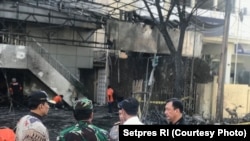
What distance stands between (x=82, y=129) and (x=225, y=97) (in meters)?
15.4

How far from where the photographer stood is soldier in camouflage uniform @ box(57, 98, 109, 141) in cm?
370

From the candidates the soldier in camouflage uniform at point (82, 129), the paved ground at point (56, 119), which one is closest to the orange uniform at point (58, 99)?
the paved ground at point (56, 119)

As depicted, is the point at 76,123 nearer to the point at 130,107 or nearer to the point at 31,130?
the point at 31,130

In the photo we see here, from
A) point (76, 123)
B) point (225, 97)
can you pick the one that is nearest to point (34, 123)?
point (76, 123)

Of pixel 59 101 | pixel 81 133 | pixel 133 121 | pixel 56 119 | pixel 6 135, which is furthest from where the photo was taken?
pixel 59 101

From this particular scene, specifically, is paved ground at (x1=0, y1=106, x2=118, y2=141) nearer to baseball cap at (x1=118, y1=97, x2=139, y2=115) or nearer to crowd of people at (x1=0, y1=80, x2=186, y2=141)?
crowd of people at (x1=0, y1=80, x2=186, y2=141)

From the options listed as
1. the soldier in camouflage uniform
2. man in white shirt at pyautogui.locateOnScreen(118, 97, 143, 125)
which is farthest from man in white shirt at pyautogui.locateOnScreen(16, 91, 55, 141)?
man in white shirt at pyautogui.locateOnScreen(118, 97, 143, 125)

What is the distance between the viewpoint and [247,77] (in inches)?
1098

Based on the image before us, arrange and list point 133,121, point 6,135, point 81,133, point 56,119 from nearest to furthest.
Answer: point 81,133 < point 6,135 < point 133,121 < point 56,119

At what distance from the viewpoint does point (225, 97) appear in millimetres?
18188

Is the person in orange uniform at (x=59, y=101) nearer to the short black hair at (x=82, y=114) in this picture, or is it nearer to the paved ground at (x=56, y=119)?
the paved ground at (x=56, y=119)

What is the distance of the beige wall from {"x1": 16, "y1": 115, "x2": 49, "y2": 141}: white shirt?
1450cm

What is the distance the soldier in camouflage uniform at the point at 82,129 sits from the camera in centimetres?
370

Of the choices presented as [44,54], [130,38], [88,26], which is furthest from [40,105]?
[88,26]
